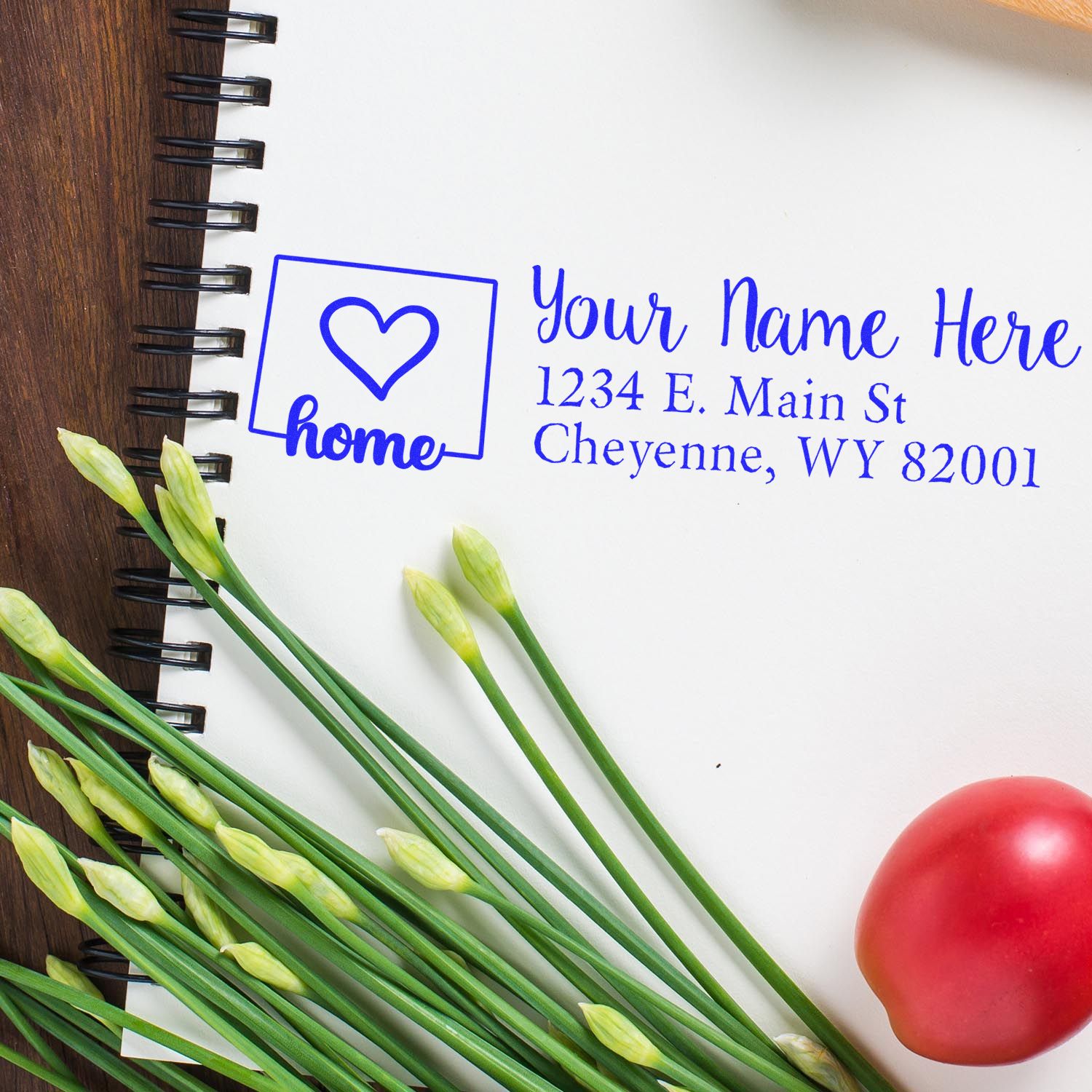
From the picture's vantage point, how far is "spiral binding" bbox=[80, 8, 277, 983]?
18.6 inches

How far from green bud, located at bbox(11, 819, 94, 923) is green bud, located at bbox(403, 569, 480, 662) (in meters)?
0.18

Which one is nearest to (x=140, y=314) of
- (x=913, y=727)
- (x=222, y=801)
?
(x=222, y=801)

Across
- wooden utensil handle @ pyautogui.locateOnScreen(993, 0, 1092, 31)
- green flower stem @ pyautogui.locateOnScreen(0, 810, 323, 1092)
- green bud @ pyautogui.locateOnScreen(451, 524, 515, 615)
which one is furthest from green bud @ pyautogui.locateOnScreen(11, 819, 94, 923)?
wooden utensil handle @ pyautogui.locateOnScreen(993, 0, 1092, 31)

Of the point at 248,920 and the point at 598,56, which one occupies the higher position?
the point at 598,56

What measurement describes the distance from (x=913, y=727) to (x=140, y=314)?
438 millimetres

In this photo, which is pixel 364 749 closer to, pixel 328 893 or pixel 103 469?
pixel 328 893

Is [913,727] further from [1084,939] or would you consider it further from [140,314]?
[140,314]

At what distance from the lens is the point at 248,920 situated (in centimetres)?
44

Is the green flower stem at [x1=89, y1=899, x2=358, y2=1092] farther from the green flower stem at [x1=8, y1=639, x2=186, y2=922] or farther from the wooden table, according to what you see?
the wooden table

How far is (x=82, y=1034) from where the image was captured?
19.6 inches

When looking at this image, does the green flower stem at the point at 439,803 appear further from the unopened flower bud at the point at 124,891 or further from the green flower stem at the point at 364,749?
the unopened flower bud at the point at 124,891

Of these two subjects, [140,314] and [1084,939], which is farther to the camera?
[140,314]

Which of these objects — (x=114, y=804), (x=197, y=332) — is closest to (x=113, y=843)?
(x=114, y=804)

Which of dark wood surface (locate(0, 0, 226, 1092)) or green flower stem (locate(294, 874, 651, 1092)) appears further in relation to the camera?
dark wood surface (locate(0, 0, 226, 1092))
